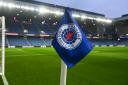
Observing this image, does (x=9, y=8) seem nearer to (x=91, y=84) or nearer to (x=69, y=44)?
(x=91, y=84)

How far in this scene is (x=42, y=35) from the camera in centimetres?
5709

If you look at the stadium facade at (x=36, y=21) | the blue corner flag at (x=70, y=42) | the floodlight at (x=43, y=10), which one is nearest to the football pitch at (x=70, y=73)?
the blue corner flag at (x=70, y=42)

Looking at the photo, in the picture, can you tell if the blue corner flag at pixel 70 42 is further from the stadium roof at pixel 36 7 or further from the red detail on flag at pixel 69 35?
the stadium roof at pixel 36 7

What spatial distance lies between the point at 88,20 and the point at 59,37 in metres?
63.9

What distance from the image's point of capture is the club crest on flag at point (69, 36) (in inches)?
133

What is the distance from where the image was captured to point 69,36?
3.42m

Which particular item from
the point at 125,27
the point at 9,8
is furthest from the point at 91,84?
the point at 125,27

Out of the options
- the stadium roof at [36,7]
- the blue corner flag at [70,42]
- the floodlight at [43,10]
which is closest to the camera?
the blue corner flag at [70,42]

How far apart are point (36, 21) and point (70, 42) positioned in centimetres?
5708

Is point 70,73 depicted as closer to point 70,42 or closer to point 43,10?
point 70,42

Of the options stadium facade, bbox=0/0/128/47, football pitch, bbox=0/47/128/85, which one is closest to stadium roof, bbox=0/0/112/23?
stadium facade, bbox=0/0/128/47

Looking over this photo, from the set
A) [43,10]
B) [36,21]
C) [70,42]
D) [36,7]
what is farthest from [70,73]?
[36,21]

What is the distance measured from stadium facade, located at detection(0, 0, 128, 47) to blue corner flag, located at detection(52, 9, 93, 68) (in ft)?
135

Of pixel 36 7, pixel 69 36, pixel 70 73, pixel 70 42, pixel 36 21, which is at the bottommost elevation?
pixel 70 73
